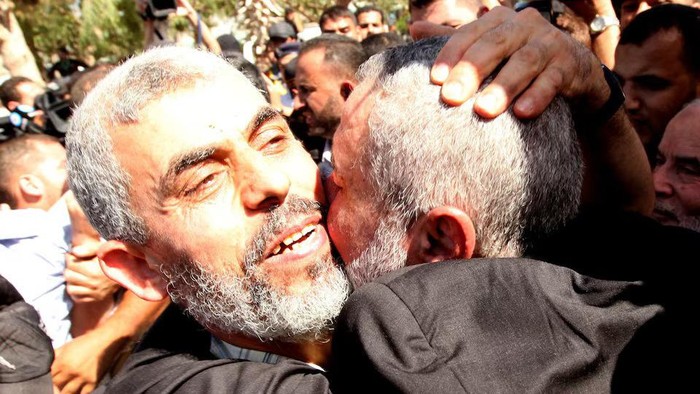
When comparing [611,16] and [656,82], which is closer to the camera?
[656,82]

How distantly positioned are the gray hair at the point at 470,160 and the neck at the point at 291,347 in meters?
0.66

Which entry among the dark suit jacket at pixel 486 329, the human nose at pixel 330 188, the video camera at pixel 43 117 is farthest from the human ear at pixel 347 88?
the video camera at pixel 43 117

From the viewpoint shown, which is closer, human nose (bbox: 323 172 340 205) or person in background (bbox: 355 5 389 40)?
human nose (bbox: 323 172 340 205)

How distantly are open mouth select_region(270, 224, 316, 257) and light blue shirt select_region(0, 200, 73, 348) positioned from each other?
2182 mm

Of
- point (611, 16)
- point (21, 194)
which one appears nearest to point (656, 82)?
point (611, 16)

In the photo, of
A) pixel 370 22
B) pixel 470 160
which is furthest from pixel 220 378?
pixel 370 22

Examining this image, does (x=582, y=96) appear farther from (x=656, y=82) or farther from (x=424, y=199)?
(x=656, y=82)

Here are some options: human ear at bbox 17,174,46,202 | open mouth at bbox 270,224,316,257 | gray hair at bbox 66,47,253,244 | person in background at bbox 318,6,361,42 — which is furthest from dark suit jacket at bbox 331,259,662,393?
person in background at bbox 318,6,361,42

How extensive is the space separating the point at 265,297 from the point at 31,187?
130 inches

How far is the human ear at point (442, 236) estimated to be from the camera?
181 cm

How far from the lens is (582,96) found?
6.59 ft

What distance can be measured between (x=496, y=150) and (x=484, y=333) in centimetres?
49

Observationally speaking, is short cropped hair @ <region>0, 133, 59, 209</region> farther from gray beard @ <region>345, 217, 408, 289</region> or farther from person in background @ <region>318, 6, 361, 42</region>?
person in background @ <region>318, 6, 361, 42</region>

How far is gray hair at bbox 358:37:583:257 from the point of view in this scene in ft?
5.80
